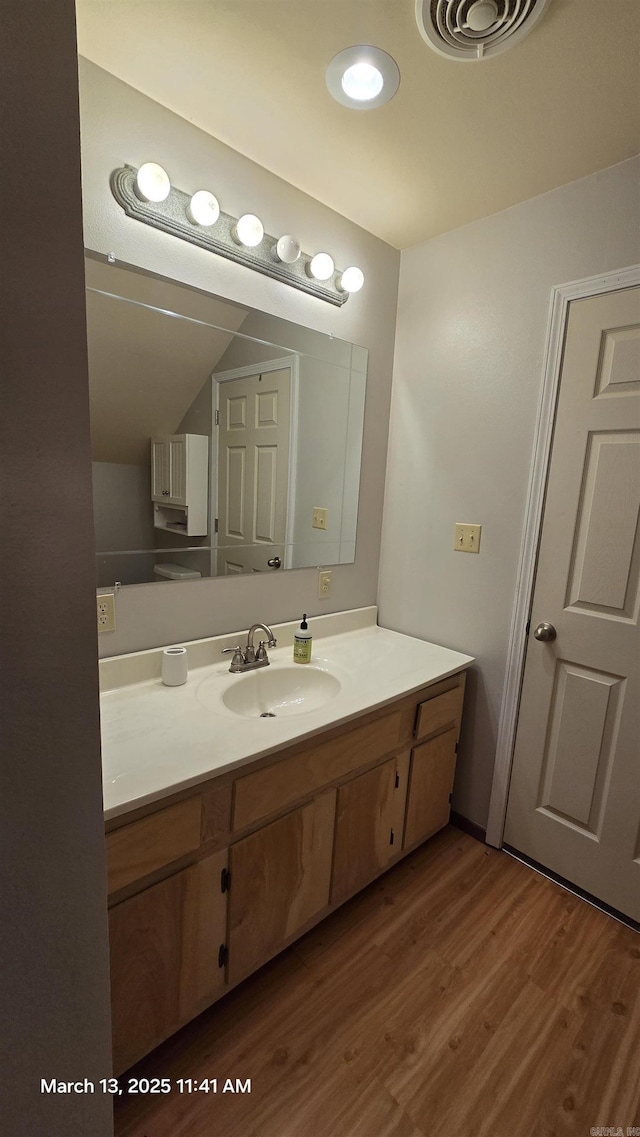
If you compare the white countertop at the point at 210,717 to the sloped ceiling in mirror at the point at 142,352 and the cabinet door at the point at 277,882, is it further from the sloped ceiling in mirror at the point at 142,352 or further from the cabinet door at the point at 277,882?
the sloped ceiling in mirror at the point at 142,352

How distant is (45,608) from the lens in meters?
0.50

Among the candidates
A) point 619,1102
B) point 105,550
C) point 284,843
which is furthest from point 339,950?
point 105,550

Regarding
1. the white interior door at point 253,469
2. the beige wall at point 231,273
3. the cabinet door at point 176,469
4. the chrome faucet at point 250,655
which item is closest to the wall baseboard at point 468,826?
the beige wall at point 231,273

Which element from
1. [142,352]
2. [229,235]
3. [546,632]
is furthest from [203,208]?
[546,632]

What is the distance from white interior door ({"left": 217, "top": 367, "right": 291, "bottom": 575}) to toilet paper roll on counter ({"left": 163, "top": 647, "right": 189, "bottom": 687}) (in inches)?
12.5

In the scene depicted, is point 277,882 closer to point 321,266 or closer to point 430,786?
point 430,786

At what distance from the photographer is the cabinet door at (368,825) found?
135cm

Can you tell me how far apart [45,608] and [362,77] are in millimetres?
1431

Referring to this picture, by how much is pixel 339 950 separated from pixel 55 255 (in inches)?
69.2

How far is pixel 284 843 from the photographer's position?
1.18 m

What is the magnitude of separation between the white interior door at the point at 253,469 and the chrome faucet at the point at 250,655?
0.74ft

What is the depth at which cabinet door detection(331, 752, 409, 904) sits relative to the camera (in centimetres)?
135

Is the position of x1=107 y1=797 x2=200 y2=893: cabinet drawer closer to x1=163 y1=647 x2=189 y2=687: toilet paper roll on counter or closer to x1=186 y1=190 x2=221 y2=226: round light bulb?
x1=163 y1=647 x2=189 y2=687: toilet paper roll on counter

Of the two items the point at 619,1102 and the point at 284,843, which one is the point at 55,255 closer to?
the point at 284,843
